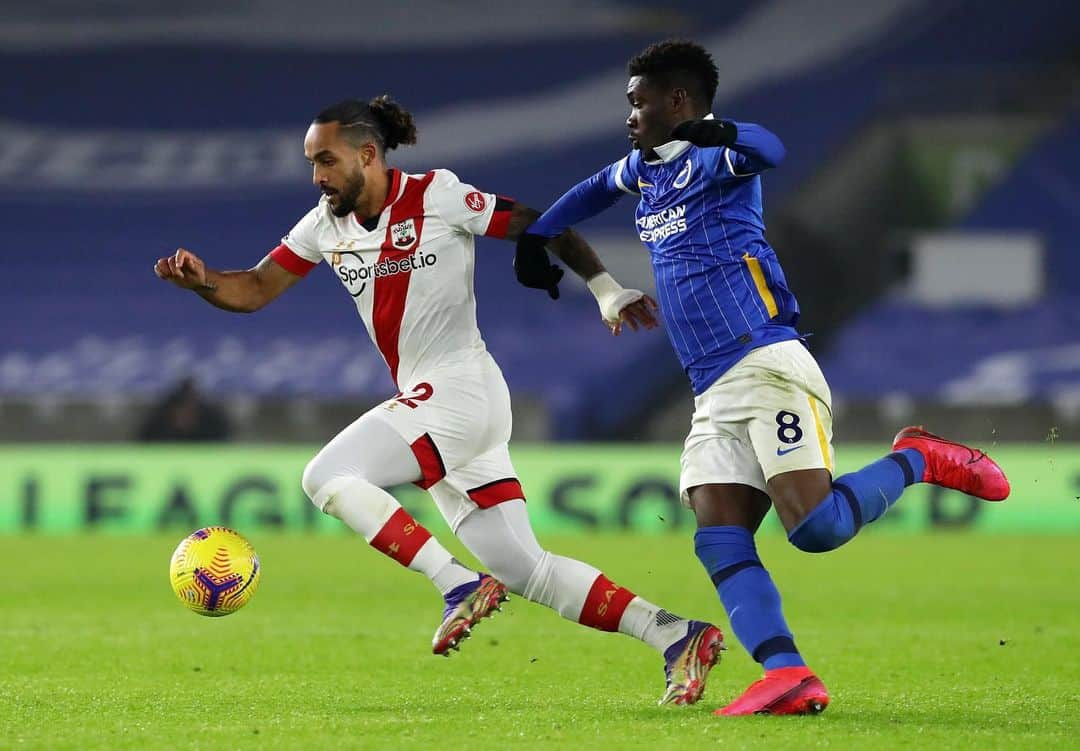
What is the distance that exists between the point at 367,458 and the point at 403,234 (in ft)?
2.90

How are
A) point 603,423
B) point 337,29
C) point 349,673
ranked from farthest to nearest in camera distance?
1. point 337,29
2. point 603,423
3. point 349,673

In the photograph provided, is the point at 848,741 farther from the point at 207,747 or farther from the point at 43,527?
the point at 43,527

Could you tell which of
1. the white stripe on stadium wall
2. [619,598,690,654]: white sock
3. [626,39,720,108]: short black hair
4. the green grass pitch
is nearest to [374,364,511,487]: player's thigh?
[619,598,690,654]: white sock

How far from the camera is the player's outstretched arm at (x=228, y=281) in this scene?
19.2 feet

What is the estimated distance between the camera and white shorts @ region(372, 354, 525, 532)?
5770mm

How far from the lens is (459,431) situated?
229 inches

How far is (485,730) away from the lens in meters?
4.96

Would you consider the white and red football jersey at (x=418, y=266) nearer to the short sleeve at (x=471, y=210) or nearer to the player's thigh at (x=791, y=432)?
the short sleeve at (x=471, y=210)

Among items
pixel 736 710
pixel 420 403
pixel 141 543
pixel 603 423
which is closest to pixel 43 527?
pixel 141 543

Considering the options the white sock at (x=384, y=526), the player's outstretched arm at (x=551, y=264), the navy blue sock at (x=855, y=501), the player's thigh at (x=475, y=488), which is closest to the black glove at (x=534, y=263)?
the player's outstretched arm at (x=551, y=264)

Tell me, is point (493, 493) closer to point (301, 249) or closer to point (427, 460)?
point (427, 460)

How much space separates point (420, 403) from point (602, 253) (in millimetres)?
18464

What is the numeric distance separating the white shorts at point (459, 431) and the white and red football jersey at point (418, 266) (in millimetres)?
104

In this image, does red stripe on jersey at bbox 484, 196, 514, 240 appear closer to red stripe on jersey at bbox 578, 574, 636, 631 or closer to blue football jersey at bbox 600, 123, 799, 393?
blue football jersey at bbox 600, 123, 799, 393
